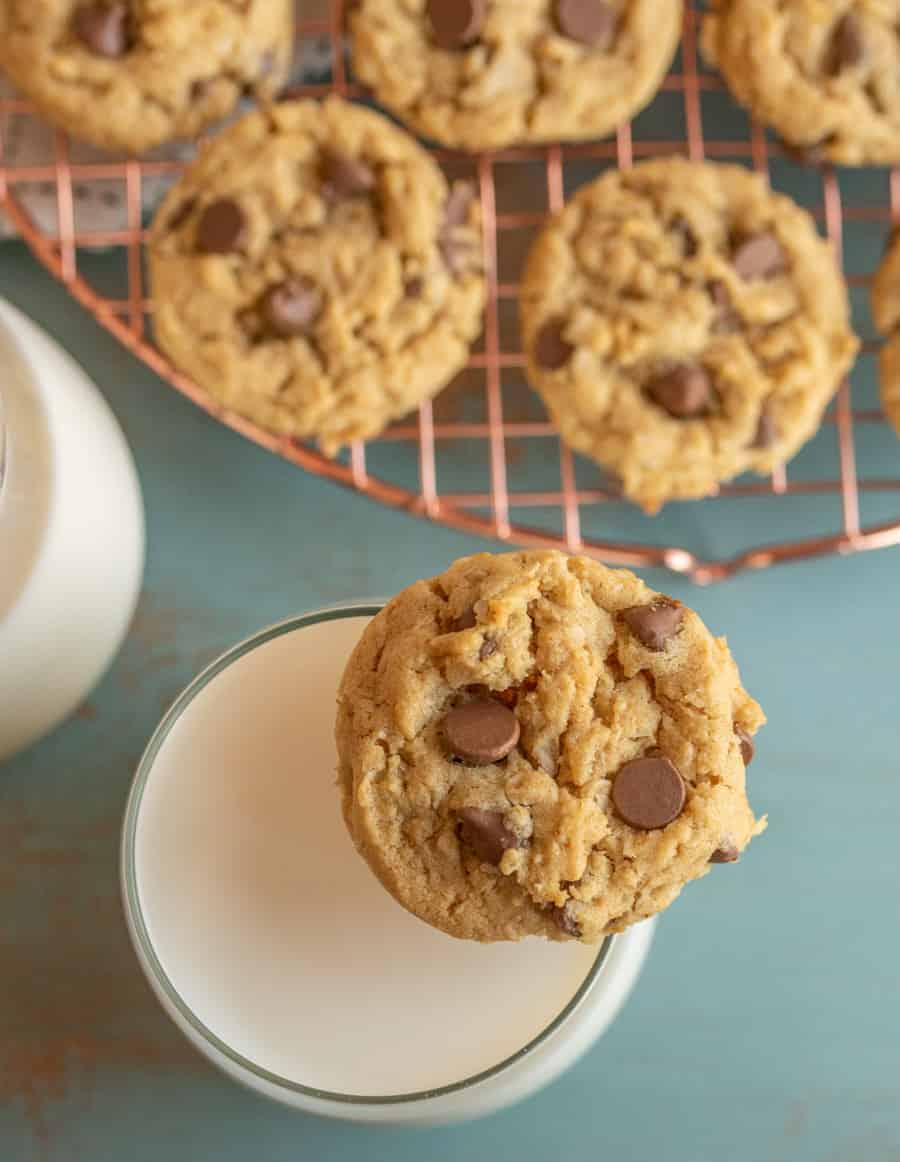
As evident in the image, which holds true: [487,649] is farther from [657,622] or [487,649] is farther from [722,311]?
[722,311]

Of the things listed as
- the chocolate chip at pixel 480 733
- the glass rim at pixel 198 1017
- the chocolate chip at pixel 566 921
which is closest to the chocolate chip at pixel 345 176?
the glass rim at pixel 198 1017

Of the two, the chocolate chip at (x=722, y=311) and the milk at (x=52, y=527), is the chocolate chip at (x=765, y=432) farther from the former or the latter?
the milk at (x=52, y=527)

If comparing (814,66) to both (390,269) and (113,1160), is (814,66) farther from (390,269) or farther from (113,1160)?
(113,1160)

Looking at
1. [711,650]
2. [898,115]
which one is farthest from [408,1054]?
[898,115]

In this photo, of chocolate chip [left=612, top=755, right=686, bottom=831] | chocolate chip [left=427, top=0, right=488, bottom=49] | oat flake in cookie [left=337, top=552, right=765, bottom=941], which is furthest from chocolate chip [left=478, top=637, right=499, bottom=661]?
chocolate chip [left=427, top=0, right=488, bottom=49]

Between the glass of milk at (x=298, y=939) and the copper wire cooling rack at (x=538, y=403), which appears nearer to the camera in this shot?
the glass of milk at (x=298, y=939)

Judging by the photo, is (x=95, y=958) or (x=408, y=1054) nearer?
(x=408, y=1054)
